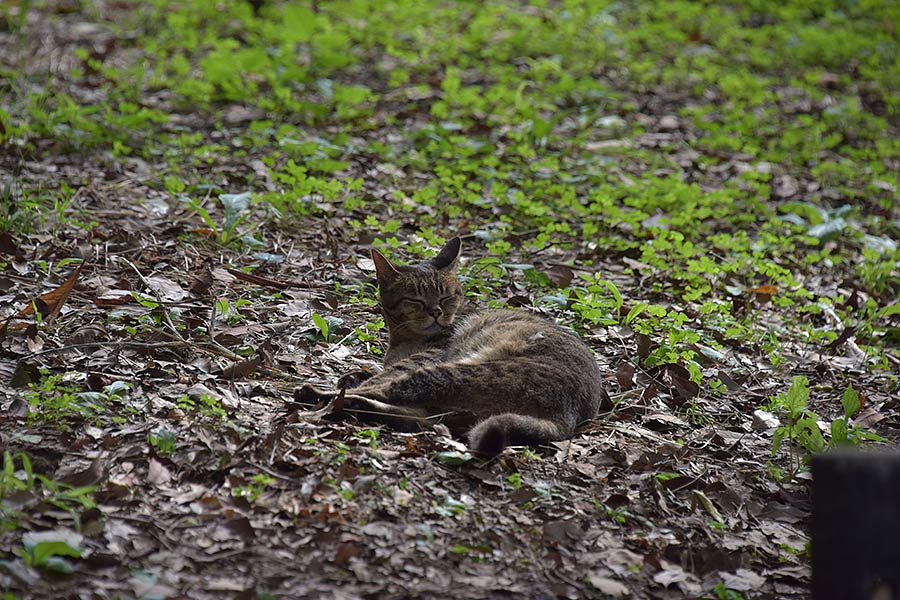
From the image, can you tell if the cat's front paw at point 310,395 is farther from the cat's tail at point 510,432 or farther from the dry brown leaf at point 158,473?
the dry brown leaf at point 158,473

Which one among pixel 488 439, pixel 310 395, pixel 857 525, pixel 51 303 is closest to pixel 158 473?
pixel 310 395

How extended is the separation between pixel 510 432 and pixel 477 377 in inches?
15.0

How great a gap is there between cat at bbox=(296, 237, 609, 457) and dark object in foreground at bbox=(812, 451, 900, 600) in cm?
164

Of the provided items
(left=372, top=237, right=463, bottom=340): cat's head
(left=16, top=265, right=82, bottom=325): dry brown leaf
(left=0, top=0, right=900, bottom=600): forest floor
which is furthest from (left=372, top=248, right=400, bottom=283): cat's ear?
(left=16, top=265, right=82, bottom=325): dry brown leaf

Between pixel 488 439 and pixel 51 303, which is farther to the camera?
pixel 51 303

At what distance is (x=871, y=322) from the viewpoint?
252 inches

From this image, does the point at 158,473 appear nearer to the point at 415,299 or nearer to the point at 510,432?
the point at 510,432

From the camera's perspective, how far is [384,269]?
508 centimetres

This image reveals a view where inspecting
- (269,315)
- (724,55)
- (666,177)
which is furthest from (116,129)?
(724,55)

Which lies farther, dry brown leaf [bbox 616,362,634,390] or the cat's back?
dry brown leaf [bbox 616,362,634,390]

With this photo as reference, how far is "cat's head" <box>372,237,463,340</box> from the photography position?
198 inches

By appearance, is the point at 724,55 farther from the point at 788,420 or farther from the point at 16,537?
the point at 16,537

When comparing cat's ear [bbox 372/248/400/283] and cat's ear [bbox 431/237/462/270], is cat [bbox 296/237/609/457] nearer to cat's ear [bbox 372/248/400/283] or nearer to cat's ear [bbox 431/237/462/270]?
cat's ear [bbox 372/248/400/283]

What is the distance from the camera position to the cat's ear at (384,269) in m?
5.04
